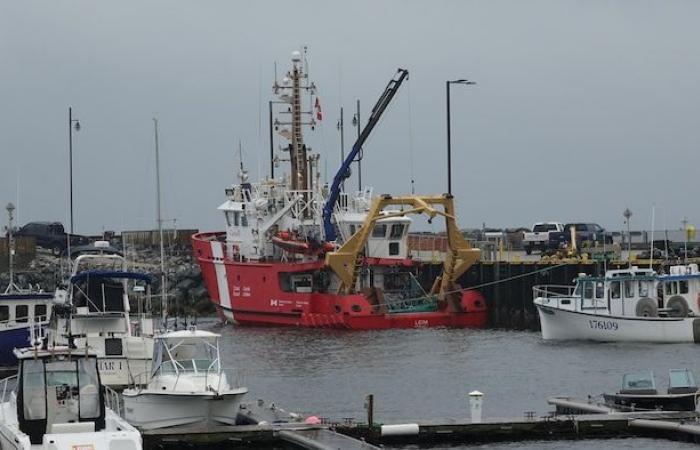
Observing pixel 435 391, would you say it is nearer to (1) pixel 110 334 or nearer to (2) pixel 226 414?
(1) pixel 110 334

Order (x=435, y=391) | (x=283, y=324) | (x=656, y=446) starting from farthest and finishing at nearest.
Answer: (x=283, y=324)
(x=435, y=391)
(x=656, y=446)

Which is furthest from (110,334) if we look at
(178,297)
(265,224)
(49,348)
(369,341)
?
(178,297)

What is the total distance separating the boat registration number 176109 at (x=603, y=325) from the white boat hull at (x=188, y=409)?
24.7 metres

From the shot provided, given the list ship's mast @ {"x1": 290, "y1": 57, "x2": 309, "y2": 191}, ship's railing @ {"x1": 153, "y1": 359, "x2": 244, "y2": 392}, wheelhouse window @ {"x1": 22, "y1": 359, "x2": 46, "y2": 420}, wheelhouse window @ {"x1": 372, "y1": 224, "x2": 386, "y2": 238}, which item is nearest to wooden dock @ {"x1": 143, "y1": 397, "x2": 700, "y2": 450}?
ship's railing @ {"x1": 153, "y1": 359, "x2": 244, "y2": 392}

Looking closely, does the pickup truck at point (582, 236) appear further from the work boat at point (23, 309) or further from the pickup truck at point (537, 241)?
the work boat at point (23, 309)

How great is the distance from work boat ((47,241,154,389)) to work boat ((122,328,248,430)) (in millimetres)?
4511

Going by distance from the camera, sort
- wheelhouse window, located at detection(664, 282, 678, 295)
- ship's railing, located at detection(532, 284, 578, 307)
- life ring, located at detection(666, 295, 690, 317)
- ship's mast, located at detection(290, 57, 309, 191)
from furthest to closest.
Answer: ship's mast, located at detection(290, 57, 309, 191), ship's railing, located at detection(532, 284, 578, 307), wheelhouse window, located at detection(664, 282, 678, 295), life ring, located at detection(666, 295, 690, 317)

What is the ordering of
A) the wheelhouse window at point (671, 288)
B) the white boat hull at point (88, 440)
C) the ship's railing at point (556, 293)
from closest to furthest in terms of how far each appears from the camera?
1. the white boat hull at point (88, 440)
2. the wheelhouse window at point (671, 288)
3. the ship's railing at point (556, 293)

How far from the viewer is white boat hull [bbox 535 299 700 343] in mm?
52344

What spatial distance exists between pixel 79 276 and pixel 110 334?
120 inches

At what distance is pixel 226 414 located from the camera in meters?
31.0

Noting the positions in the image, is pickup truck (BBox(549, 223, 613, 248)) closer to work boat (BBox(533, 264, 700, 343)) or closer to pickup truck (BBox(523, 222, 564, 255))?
pickup truck (BBox(523, 222, 564, 255))

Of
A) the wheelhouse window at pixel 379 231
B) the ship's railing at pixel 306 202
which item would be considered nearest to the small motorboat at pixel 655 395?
the wheelhouse window at pixel 379 231

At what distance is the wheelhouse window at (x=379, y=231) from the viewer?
68.7 metres
